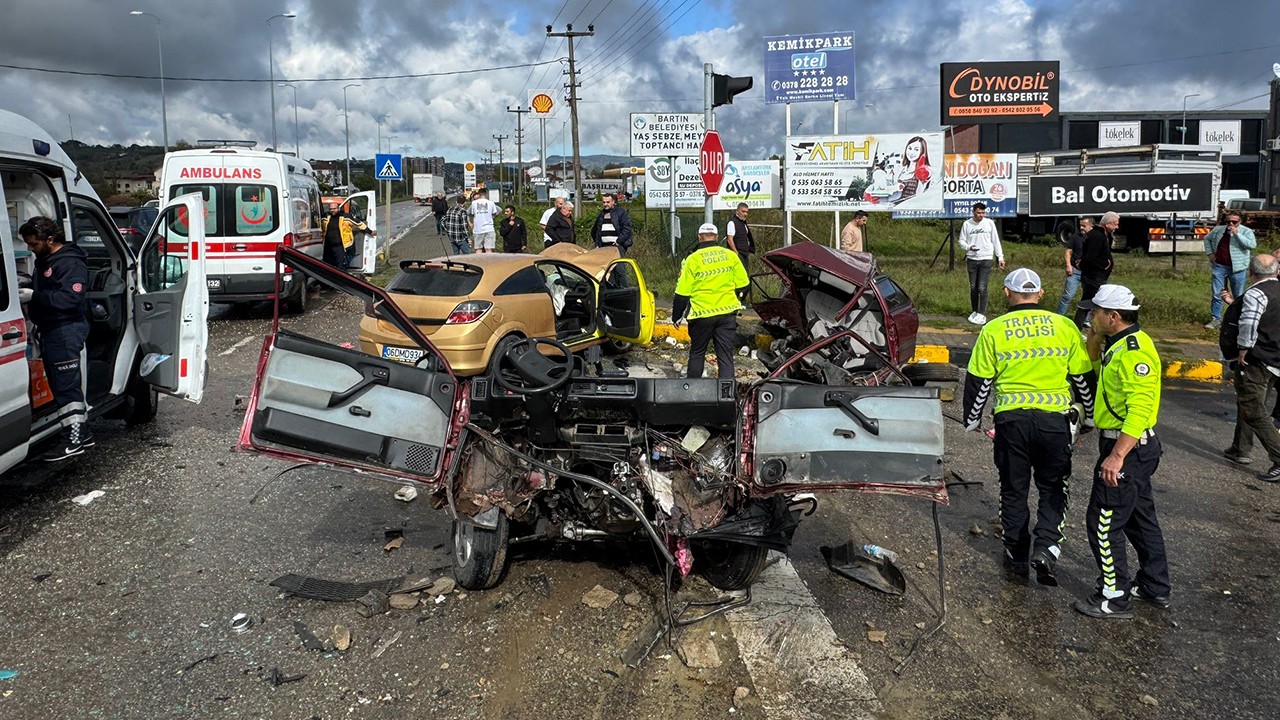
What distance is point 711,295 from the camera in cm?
824

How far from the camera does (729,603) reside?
4594 mm

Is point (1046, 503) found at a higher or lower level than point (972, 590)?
higher

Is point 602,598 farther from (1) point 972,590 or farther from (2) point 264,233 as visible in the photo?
(2) point 264,233

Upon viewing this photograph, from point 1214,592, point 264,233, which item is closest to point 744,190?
point 264,233

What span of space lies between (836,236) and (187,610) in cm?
1664

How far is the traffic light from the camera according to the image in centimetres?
1070

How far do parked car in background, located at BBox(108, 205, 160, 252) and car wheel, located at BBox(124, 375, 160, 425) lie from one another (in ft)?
27.7

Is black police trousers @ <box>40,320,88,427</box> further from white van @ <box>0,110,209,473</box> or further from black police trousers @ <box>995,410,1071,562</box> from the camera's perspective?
black police trousers @ <box>995,410,1071,562</box>

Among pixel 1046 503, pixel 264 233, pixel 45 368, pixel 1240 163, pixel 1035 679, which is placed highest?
pixel 1240 163

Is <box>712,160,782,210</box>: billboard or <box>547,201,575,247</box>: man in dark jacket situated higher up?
<box>712,160,782,210</box>: billboard

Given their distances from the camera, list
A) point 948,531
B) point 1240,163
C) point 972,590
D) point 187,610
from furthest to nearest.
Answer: point 1240,163
point 948,531
point 972,590
point 187,610

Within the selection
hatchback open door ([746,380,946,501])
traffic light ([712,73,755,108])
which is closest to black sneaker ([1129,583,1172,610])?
hatchback open door ([746,380,946,501])

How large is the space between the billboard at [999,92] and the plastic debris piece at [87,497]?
73.3 feet

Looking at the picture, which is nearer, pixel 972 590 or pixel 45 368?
pixel 972 590
